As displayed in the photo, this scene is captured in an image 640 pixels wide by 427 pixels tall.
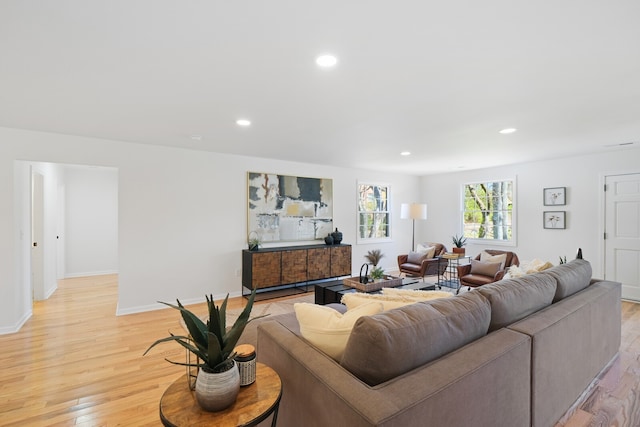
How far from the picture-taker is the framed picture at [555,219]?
5121 mm

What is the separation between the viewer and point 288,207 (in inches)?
213

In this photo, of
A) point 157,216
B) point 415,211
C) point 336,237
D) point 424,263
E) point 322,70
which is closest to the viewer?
point 322,70

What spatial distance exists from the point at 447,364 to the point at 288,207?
436 cm

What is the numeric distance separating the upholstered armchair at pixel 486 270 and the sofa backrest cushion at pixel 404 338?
3337 millimetres

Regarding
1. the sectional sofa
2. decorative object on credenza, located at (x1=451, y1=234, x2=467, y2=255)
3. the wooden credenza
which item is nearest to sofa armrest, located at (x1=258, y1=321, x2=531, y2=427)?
the sectional sofa

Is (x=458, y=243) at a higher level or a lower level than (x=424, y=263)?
higher

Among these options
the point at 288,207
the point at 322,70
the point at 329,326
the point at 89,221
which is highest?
the point at 322,70

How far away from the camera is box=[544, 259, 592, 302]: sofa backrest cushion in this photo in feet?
7.36

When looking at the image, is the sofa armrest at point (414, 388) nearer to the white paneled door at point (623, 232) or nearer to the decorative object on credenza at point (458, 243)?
the decorative object on credenza at point (458, 243)

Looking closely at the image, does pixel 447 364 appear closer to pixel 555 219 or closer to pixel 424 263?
pixel 424 263

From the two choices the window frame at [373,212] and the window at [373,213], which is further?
the window at [373,213]

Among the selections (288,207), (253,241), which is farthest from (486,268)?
(253,241)

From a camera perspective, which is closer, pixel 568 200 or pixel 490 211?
pixel 568 200

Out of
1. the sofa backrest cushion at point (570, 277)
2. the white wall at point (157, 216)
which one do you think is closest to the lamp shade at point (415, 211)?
the white wall at point (157, 216)
